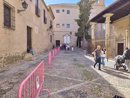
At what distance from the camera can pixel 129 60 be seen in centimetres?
990

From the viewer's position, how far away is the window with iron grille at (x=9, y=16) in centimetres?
1129

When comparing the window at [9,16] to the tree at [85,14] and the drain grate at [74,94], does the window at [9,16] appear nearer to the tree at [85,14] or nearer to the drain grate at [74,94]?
the drain grate at [74,94]

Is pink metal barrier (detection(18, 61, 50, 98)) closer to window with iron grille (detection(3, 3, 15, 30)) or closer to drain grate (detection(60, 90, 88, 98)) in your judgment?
drain grate (detection(60, 90, 88, 98))

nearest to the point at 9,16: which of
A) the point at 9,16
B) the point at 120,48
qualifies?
the point at 9,16

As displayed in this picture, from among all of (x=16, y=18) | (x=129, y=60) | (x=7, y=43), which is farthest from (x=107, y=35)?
(x=7, y=43)

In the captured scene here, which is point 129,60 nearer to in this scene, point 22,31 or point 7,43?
point 7,43

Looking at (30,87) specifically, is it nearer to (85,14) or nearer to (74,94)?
(74,94)

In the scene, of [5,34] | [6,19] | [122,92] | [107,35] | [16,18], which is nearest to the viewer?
[122,92]

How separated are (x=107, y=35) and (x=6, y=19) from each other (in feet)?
28.6

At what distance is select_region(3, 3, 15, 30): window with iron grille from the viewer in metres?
11.3

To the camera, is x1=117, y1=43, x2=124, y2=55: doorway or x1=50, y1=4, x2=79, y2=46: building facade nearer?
x1=117, y1=43, x2=124, y2=55: doorway

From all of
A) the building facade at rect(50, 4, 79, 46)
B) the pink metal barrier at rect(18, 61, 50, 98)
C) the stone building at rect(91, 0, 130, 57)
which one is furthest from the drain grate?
the building facade at rect(50, 4, 79, 46)

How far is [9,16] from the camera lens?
11898 millimetres

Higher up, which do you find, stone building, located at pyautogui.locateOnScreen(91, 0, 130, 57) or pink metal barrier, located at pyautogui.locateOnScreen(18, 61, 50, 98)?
stone building, located at pyautogui.locateOnScreen(91, 0, 130, 57)
